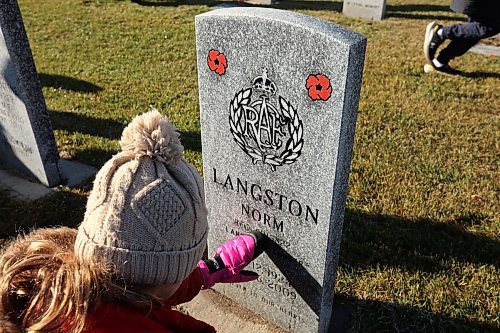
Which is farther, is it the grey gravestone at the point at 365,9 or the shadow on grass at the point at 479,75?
the grey gravestone at the point at 365,9

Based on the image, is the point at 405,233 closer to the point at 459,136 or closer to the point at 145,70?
the point at 459,136

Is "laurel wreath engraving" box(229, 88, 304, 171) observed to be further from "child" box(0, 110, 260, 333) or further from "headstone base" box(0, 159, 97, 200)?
"headstone base" box(0, 159, 97, 200)

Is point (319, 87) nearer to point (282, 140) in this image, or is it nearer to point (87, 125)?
point (282, 140)

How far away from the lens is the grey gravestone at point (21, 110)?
11.1ft

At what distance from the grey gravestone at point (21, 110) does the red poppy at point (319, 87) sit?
2.50 metres

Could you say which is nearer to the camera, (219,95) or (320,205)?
(320,205)

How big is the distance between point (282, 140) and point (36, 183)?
9.20 feet

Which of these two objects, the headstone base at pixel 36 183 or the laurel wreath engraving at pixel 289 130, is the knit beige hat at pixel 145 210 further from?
the headstone base at pixel 36 183

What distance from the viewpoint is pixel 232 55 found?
217 centimetres

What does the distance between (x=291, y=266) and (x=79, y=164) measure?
2628mm

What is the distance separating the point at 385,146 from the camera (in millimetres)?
4488

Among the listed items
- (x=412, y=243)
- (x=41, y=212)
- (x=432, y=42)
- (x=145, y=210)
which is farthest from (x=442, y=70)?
(x=145, y=210)

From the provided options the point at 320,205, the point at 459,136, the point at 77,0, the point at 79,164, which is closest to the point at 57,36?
the point at 77,0

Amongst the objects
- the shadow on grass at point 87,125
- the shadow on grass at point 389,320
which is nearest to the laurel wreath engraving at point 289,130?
the shadow on grass at point 389,320
